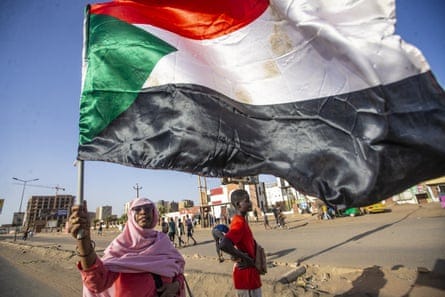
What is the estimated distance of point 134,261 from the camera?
2043mm

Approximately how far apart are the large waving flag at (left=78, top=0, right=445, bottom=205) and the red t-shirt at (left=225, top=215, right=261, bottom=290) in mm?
1009

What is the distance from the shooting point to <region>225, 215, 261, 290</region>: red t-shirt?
281 centimetres

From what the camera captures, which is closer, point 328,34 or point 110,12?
point 328,34

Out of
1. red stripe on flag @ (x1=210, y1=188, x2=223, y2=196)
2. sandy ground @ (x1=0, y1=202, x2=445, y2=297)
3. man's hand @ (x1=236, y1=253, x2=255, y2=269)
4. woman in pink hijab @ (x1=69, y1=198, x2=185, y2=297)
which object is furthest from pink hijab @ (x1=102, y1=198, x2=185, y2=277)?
red stripe on flag @ (x1=210, y1=188, x2=223, y2=196)

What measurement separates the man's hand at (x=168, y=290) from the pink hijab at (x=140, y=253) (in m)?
0.08

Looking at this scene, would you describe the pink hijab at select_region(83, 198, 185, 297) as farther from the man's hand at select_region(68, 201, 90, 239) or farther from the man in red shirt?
the man in red shirt

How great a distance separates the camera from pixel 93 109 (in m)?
2.33

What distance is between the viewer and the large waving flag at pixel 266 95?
5.74ft

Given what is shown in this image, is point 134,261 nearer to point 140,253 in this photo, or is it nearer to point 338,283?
point 140,253

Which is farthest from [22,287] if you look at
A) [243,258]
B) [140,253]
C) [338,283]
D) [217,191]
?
[217,191]

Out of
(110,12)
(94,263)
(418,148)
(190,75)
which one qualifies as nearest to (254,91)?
(190,75)

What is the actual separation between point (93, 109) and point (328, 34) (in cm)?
211

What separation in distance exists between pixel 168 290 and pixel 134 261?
14.1 inches

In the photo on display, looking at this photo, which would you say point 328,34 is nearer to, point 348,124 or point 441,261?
point 348,124
